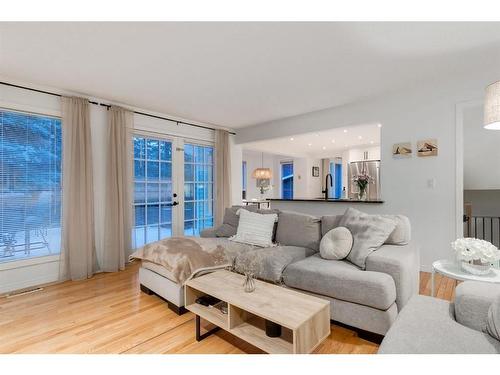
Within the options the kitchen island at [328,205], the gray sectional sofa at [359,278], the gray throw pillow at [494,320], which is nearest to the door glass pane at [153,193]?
the kitchen island at [328,205]

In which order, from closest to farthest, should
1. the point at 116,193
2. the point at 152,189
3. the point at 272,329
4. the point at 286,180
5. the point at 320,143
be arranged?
the point at 272,329 < the point at 116,193 < the point at 152,189 < the point at 320,143 < the point at 286,180

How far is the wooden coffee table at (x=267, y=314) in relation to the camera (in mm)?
1462

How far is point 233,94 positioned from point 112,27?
1761mm

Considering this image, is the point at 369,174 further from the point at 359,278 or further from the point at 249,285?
the point at 249,285

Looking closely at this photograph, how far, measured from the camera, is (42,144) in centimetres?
325

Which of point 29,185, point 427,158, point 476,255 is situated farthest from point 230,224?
point 427,158

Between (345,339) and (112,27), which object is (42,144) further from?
(345,339)

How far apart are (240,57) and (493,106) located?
6.73 feet

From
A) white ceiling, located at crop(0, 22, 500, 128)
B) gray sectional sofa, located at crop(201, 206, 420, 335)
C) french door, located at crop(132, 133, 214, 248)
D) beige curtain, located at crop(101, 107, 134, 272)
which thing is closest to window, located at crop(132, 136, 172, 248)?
french door, located at crop(132, 133, 214, 248)

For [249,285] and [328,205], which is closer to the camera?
[249,285]

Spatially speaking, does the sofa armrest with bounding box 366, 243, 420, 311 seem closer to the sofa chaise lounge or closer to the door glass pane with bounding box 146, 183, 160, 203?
the sofa chaise lounge

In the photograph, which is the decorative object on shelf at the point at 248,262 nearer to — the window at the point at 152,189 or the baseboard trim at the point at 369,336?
the baseboard trim at the point at 369,336

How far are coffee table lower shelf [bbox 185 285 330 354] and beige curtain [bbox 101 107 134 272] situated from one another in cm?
217

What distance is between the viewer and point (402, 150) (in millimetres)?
3541
